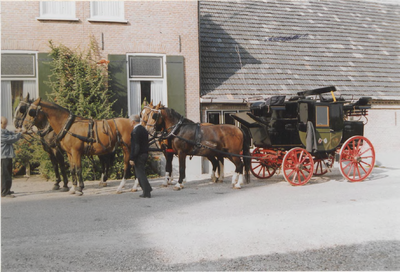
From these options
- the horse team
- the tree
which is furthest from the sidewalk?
the tree

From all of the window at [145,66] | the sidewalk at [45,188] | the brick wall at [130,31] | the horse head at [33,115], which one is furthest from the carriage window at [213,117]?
the horse head at [33,115]

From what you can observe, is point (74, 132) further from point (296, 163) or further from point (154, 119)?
point (296, 163)

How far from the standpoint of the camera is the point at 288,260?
13.7ft

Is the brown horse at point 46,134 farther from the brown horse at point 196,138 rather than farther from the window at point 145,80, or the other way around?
the window at point 145,80

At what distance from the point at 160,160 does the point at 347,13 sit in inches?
481

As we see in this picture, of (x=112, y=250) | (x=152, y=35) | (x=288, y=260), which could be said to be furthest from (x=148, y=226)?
(x=152, y=35)

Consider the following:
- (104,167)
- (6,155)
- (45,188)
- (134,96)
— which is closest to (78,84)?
(134,96)

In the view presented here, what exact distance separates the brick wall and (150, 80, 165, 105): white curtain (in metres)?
0.83

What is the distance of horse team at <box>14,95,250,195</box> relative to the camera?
26.7 feet

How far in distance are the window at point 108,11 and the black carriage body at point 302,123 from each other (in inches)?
196

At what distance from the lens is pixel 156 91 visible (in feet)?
39.8

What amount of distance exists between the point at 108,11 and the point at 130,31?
0.89 m

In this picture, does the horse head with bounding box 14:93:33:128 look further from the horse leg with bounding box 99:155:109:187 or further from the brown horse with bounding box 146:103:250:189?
the brown horse with bounding box 146:103:250:189

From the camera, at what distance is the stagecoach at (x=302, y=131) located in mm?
9031
